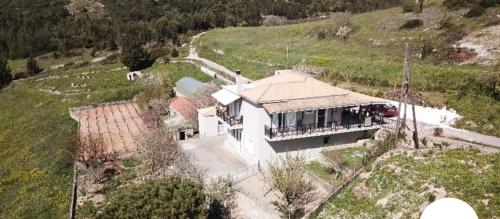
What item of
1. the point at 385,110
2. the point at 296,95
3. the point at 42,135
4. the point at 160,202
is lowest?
the point at 42,135

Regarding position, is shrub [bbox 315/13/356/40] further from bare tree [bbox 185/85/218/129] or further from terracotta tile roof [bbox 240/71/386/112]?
terracotta tile roof [bbox 240/71/386/112]

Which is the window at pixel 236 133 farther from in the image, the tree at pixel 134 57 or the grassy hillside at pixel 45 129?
the tree at pixel 134 57

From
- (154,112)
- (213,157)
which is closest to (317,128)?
(213,157)

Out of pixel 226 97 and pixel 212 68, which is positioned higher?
pixel 226 97

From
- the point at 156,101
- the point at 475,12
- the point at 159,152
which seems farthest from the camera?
the point at 475,12

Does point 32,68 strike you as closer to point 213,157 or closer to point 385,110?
point 213,157

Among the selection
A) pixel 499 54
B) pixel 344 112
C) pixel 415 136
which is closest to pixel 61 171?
pixel 344 112

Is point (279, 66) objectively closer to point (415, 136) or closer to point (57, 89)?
point (415, 136)
